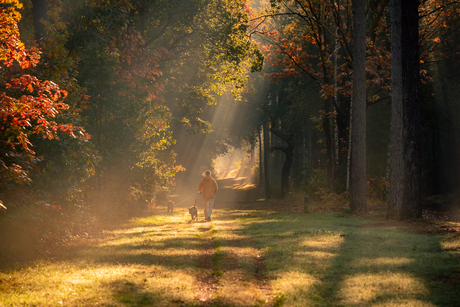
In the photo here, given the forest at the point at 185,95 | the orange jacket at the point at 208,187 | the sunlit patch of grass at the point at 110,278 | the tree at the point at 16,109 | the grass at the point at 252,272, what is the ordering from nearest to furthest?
the grass at the point at 252,272 < the sunlit patch of grass at the point at 110,278 < the tree at the point at 16,109 < the forest at the point at 185,95 < the orange jacket at the point at 208,187

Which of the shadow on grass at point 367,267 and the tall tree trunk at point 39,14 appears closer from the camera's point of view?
the shadow on grass at point 367,267

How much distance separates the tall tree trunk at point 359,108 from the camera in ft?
61.4

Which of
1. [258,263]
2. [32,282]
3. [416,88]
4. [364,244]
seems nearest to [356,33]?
[416,88]

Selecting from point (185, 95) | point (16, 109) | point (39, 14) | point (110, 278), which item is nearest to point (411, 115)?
point (110, 278)

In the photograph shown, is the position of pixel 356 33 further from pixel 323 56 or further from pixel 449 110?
pixel 449 110

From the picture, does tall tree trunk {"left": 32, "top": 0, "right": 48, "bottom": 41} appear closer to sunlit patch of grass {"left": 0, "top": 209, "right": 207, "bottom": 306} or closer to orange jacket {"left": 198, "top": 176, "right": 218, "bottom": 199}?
sunlit patch of grass {"left": 0, "top": 209, "right": 207, "bottom": 306}

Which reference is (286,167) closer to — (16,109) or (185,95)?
(185,95)

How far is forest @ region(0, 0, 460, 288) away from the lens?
1063 cm

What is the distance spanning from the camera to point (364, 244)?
10.5 meters

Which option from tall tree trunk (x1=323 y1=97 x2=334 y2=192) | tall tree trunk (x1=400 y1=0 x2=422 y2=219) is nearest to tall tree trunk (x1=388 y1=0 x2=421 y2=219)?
tall tree trunk (x1=400 y1=0 x2=422 y2=219)

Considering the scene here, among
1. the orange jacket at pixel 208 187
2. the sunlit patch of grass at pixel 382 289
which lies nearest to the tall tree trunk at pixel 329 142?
the orange jacket at pixel 208 187

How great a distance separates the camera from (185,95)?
113 ft

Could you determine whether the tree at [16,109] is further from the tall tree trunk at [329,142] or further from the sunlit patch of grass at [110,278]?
the tall tree trunk at [329,142]

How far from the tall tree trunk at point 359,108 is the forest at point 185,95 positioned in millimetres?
50
